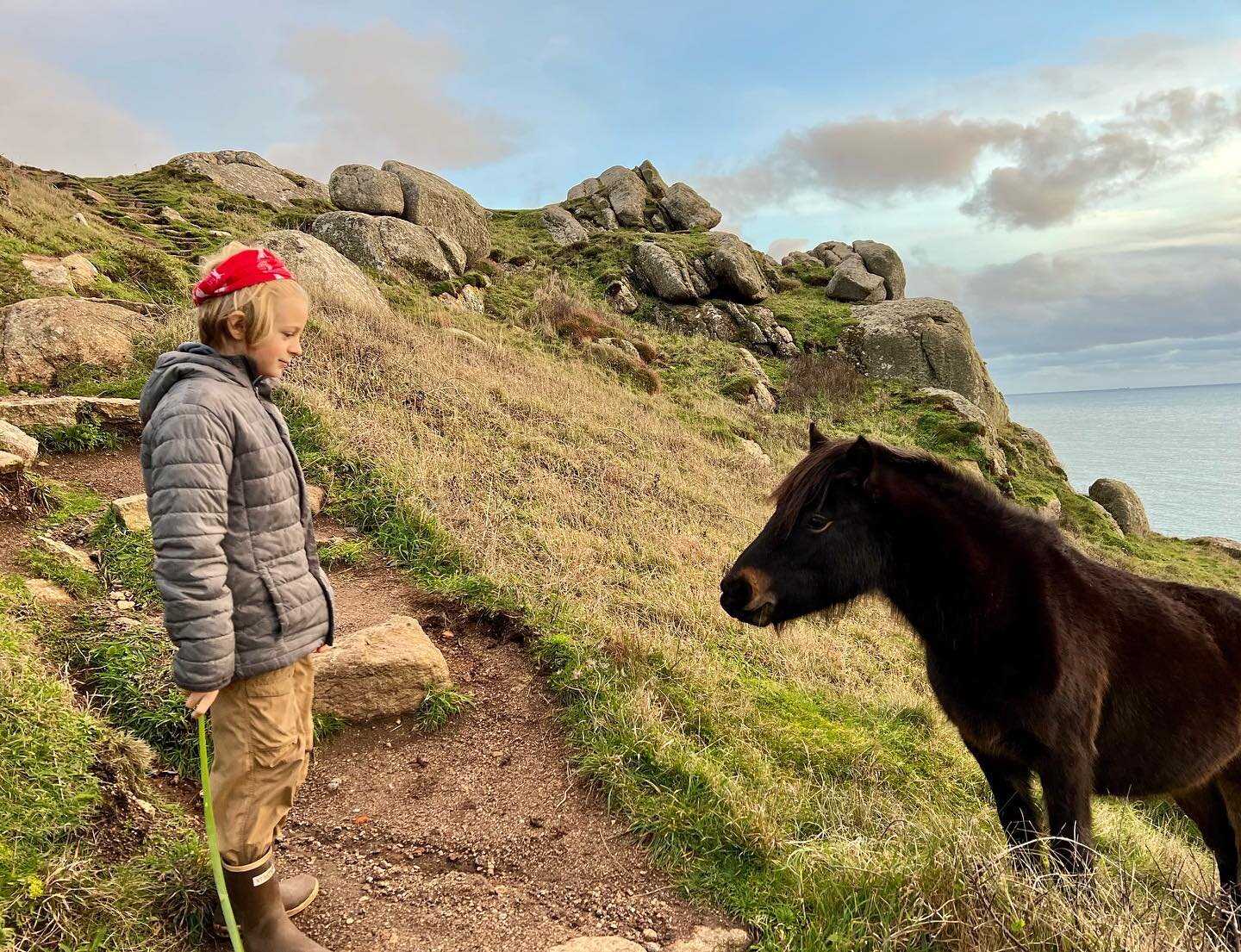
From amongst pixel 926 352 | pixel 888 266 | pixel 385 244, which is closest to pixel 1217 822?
pixel 385 244

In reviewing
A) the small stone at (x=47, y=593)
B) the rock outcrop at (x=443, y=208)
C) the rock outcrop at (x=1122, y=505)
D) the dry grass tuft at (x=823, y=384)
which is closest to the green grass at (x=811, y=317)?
the dry grass tuft at (x=823, y=384)

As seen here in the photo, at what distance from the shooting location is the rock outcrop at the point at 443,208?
24203mm

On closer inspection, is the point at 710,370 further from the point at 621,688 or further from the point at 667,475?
the point at 621,688

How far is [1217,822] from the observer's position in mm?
3443

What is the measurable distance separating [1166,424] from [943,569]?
106475 mm

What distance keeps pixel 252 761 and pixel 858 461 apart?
2.64 metres

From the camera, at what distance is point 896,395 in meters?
24.5

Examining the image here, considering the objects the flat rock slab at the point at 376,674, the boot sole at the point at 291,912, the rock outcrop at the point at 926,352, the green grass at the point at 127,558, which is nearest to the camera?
the boot sole at the point at 291,912

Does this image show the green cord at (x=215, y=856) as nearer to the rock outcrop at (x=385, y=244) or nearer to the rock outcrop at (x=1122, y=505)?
the rock outcrop at (x=385, y=244)

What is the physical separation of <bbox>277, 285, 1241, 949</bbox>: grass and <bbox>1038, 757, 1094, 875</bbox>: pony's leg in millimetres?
162

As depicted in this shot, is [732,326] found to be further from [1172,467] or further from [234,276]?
[1172,467]

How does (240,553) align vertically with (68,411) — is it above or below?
below

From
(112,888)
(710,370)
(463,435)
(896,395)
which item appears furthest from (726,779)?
(896,395)

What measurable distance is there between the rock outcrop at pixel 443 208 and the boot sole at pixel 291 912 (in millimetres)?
24590
